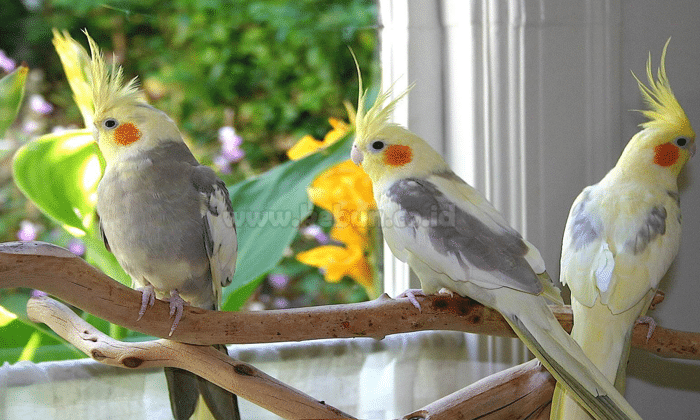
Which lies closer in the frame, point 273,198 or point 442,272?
point 442,272

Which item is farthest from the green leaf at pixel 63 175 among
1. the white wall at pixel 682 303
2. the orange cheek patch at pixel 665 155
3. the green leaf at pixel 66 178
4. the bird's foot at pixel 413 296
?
the white wall at pixel 682 303

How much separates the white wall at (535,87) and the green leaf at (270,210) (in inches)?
8.8

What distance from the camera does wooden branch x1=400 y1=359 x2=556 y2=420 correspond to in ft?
3.27

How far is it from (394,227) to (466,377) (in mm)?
639

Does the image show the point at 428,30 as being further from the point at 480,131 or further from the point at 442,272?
the point at 442,272

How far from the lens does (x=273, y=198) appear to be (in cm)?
139

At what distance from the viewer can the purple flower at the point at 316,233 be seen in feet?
5.01

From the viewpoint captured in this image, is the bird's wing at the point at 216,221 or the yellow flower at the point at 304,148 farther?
the yellow flower at the point at 304,148

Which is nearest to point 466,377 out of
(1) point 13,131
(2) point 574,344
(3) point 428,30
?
(2) point 574,344

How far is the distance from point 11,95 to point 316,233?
711 mm

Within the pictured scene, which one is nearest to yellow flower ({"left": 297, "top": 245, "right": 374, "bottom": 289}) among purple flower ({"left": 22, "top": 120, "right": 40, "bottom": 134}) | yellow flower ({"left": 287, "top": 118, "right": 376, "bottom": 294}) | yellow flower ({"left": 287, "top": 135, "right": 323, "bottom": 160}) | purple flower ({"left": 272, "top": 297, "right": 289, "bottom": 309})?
yellow flower ({"left": 287, "top": 118, "right": 376, "bottom": 294})

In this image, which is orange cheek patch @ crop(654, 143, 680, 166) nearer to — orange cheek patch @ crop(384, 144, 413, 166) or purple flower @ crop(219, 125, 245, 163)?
orange cheek patch @ crop(384, 144, 413, 166)

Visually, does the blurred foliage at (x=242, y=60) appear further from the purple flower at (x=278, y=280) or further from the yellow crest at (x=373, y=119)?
the yellow crest at (x=373, y=119)

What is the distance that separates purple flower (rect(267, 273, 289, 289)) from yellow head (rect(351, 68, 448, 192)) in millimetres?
606
